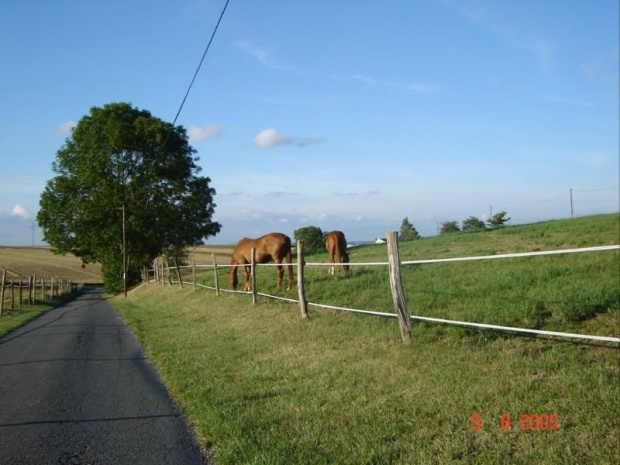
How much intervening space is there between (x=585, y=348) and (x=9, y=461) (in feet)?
19.7

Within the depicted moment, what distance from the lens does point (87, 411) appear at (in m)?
6.27

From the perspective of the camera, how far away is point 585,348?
6430mm

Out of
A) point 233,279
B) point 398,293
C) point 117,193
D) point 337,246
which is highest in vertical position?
point 117,193

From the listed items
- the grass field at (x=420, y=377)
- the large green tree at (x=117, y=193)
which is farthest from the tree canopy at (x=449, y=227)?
the grass field at (x=420, y=377)

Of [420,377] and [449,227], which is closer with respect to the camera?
[420,377]

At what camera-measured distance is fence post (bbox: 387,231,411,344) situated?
751 centimetres

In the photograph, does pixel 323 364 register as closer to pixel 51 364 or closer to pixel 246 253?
pixel 51 364

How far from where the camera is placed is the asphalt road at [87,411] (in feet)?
16.1

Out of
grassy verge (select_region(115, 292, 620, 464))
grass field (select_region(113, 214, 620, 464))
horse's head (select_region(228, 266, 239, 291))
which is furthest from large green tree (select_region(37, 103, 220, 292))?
grassy verge (select_region(115, 292, 620, 464))

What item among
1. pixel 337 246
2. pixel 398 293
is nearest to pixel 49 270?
pixel 337 246

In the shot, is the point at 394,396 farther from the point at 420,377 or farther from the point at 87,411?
the point at 87,411
